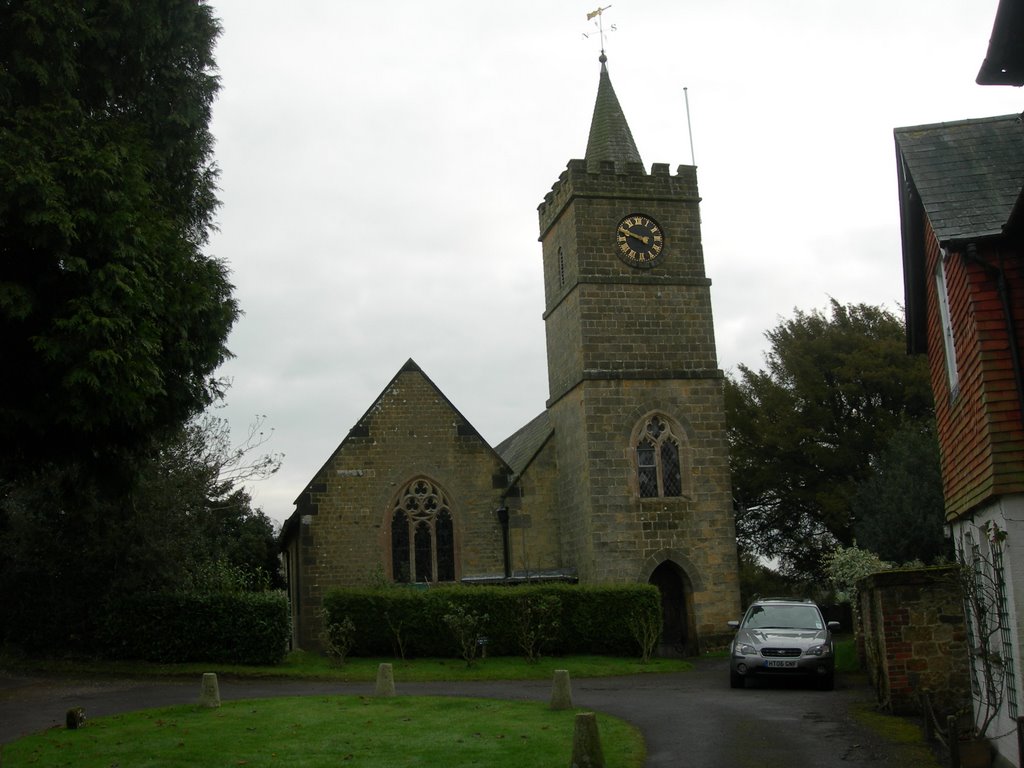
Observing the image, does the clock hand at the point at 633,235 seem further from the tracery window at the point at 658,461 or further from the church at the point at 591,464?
the tracery window at the point at 658,461

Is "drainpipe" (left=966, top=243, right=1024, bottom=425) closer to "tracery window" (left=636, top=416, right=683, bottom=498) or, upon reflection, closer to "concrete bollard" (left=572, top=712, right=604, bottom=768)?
"concrete bollard" (left=572, top=712, right=604, bottom=768)

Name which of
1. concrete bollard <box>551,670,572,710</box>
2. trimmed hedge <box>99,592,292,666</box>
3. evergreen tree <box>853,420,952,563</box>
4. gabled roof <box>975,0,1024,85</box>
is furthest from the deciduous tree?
gabled roof <box>975,0,1024,85</box>

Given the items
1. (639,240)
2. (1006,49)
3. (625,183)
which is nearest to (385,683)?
(1006,49)

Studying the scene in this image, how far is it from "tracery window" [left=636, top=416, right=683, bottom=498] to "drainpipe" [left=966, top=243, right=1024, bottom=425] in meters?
18.0

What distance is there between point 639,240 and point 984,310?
19328 millimetres

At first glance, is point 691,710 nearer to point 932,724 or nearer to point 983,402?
point 932,724

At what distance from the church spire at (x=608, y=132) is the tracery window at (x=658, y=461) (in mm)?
7306

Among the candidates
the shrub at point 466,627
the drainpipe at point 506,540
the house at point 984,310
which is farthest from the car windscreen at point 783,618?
the drainpipe at point 506,540

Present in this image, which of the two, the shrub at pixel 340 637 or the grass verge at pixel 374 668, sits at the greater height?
the shrub at pixel 340 637

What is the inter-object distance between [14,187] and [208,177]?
14.4 ft

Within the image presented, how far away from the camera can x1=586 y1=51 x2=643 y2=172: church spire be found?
3072 cm

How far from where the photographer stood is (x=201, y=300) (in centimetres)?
1372

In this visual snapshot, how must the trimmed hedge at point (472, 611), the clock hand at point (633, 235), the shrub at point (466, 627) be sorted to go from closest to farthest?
the shrub at point (466, 627), the trimmed hedge at point (472, 611), the clock hand at point (633, 235)

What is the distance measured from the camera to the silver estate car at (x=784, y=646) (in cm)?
1870
